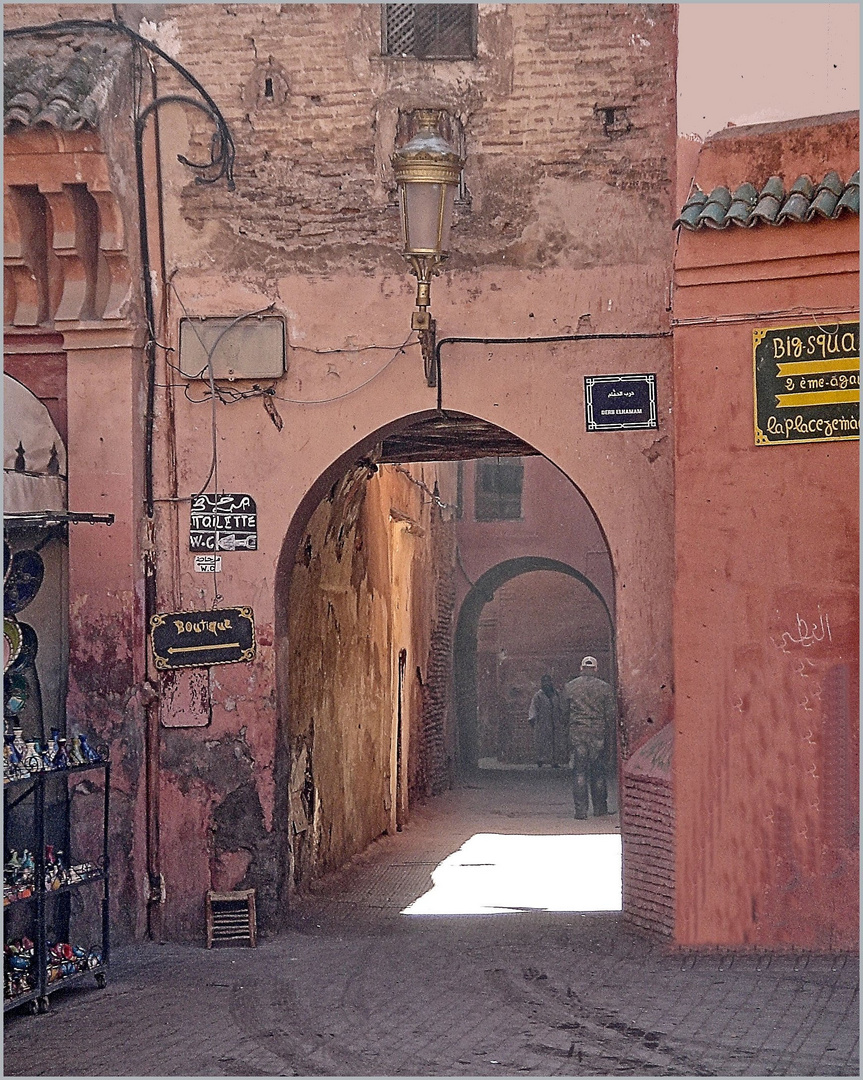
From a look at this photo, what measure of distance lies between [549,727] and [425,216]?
58.5ft

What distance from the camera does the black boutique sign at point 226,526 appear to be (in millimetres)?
8828

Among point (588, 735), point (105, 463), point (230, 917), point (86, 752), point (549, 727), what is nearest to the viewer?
point (86, 752)

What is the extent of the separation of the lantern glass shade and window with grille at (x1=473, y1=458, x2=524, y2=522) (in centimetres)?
1469

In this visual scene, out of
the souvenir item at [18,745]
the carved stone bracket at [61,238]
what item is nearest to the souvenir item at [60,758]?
the souvenir item at [18,745]

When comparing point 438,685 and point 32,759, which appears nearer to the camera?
point 32,759

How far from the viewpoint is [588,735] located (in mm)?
15523

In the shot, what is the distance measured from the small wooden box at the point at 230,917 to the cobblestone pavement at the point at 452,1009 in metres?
0.14

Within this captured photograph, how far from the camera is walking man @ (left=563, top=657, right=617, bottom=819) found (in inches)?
611

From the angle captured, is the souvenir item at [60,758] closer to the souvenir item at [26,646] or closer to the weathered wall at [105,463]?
the weathered wall at [105,463]

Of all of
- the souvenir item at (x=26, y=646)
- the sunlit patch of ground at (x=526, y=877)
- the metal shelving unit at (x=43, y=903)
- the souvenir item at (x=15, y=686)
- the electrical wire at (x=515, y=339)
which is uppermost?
the electrical wire at (x=515, y=339)

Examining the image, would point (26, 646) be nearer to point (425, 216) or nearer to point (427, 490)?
point (425, 216)

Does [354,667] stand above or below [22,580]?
below

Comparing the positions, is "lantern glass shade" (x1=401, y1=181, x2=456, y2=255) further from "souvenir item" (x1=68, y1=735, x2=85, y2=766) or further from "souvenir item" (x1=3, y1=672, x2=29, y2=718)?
"souvenir item" (x1=3, y1=672, x2=29, y2=718)

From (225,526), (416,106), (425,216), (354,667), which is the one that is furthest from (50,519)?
(354,667)
